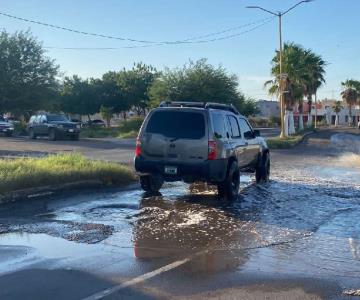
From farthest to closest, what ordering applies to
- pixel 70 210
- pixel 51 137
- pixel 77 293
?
pixel 51 137 < pixel 70 210 < pixel 77 293

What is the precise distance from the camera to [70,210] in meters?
10.7

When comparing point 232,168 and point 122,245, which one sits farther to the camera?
point 232,168

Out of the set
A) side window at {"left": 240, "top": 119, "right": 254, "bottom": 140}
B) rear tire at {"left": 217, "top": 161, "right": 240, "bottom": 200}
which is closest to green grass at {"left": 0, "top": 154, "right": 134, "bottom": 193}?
side window at {"left": 240, "top": 119, "right": 254, "bottom": 140}

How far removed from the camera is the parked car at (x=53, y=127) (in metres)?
37.5

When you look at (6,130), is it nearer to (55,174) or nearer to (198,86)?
(198,86)

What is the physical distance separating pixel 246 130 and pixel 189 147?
124 inches

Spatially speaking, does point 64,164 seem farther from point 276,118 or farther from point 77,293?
point 276,118

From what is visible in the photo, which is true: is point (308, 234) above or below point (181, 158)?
below

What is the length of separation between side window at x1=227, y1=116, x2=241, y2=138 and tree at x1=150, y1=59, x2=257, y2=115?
34.7 m

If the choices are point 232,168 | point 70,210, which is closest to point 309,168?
point 232,168

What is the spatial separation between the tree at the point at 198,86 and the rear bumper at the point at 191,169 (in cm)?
3642

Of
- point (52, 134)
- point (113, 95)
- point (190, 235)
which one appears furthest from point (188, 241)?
point (113, 95)

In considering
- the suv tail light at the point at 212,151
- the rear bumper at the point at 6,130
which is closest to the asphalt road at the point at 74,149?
the suv tail light at the point at 212,151

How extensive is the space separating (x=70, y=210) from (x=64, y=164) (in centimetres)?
424
